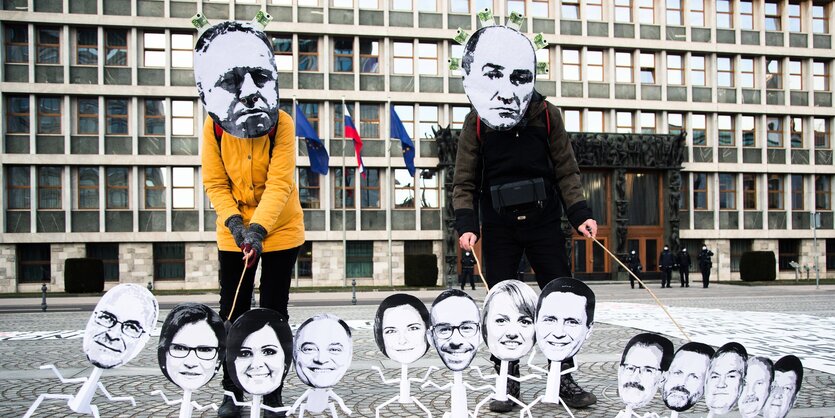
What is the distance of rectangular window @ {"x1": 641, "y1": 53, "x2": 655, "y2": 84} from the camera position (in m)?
36.2

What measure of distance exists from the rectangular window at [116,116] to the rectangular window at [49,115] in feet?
6.65

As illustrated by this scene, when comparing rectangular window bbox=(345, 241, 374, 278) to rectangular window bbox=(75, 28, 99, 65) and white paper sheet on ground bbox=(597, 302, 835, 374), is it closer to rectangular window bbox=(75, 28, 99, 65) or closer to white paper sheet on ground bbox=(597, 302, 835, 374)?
rectangular window bbox=(75, 28, 99, 65)

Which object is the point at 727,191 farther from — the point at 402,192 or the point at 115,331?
the point at 115,331

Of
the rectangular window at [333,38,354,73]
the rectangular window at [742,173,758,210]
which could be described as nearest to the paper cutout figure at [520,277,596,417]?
the rectangular window at [333,38,354,73]

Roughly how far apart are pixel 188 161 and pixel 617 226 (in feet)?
70.1

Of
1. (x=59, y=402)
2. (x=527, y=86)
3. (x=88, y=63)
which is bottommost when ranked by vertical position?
(x=59, y=402)

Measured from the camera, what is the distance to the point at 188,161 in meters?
31.3

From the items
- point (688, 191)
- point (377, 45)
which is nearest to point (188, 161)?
point (377, 45)

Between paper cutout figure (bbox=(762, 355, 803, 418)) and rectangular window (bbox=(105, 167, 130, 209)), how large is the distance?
104 feet

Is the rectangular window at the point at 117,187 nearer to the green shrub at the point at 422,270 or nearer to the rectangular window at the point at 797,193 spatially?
the green shrub at the point at 422,270

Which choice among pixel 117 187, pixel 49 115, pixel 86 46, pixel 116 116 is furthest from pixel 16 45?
pixel 117 187

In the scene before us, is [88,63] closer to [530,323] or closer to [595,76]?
[595,76]

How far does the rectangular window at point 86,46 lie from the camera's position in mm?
30906

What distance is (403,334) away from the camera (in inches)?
134
